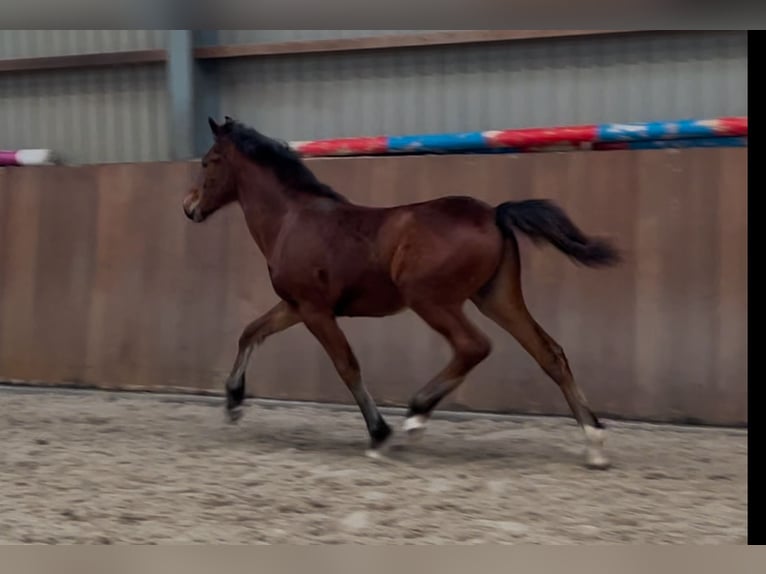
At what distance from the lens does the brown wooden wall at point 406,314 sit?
412cm

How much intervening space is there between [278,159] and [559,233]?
3.78ft

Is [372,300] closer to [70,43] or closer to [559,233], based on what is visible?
[559,233]

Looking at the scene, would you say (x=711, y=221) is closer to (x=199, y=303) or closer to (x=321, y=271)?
(x=321, y=271)

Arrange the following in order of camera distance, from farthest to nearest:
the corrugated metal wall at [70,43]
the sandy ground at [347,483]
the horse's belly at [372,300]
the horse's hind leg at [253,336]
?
the corrugated metal wall at [70,43] < the horse's hind leg at [253,336] < the horse's belly at [372,300] < the sandy ground at [347,483]

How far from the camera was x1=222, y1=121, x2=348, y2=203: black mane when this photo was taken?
3.47 meters

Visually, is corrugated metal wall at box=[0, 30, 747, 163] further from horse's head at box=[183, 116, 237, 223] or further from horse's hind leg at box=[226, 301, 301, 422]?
horse's hind leg at box=[226, 301, 301, 422]

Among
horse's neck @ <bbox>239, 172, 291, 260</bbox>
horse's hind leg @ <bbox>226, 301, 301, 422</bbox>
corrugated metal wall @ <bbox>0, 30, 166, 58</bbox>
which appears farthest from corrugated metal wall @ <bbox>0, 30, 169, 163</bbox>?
horse's hind leg @ <bbox>226, 301, 301, 422</bbox>

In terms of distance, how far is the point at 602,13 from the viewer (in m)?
A: 1.20

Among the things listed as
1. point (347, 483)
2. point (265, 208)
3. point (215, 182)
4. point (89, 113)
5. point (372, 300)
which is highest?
point (89, 113)

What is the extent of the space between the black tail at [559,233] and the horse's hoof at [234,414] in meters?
1.39

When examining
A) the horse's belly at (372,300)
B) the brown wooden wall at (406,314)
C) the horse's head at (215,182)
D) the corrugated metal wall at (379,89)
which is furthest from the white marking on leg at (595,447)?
the corrugated metal wall at (379,89)

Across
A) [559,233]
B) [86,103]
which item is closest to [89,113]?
[86,103]

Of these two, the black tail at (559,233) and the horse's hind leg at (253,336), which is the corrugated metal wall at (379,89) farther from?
the horse's hind leg at (253,336)

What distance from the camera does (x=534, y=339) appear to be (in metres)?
3.16
